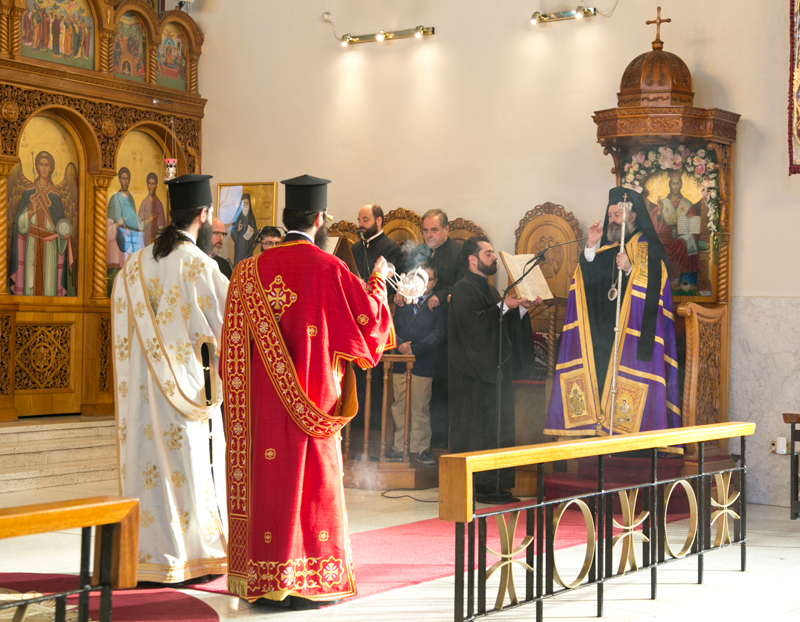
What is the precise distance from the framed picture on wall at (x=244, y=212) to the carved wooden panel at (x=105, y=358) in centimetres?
140

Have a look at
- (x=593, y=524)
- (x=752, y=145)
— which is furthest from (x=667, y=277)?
(x=593, y=524)

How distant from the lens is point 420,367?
8188mm

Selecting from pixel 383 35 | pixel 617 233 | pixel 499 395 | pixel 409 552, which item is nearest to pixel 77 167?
pixel 383 35

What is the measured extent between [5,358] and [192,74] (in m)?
3.73

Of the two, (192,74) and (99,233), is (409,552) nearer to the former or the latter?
(99,233)

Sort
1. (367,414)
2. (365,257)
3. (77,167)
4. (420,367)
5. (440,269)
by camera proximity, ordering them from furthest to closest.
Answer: (77,167) < (365,257) < (440,269) < (420,367) < (367,414)

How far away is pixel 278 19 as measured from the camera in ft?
34.4

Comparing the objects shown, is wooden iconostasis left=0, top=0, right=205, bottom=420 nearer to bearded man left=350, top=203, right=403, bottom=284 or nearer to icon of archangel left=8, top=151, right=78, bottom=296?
icon of archangel left=8, top=151, right=78, bottom=296

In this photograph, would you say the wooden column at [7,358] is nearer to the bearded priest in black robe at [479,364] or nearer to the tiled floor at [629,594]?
the tiled floor at [629,594]

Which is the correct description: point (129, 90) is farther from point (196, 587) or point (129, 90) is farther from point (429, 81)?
point (196, 587)

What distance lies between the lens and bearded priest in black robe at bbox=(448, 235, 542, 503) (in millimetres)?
7520

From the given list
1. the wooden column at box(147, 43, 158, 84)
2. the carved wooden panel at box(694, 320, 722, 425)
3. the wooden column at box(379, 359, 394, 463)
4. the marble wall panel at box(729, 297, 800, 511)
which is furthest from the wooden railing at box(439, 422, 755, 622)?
the wooden column at box(147, 43, 158, 84)

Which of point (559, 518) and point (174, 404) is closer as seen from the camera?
point (559, 518)

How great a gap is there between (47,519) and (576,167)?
6850 millimetres
